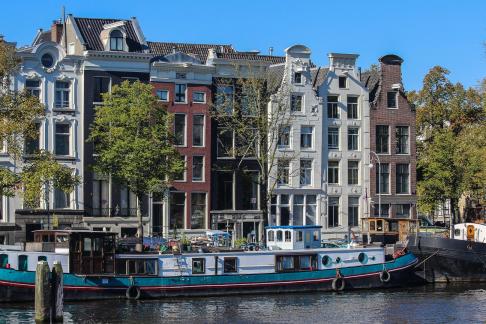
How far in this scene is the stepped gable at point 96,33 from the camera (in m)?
76.7

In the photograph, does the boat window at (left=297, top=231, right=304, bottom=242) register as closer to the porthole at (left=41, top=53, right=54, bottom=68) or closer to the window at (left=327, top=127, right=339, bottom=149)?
the window at (left=327, top=127, right=339, bottom=149)

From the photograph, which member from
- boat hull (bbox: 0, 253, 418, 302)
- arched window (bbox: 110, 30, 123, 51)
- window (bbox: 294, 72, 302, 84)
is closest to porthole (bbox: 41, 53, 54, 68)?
arched window (bbox: 110, 30, 123, 51)

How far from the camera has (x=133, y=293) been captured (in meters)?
57.4

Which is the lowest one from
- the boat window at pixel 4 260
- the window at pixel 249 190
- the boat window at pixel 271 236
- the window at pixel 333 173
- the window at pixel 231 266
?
the window at pixel 231 266

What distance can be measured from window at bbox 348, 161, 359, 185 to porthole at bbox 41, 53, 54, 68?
79.4 ft

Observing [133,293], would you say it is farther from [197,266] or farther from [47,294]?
[47,294]

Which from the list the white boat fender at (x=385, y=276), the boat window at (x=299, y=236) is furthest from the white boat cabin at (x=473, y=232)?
the boat window at (x=299, y=236)

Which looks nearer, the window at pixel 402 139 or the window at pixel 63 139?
the window at pixel 63 139

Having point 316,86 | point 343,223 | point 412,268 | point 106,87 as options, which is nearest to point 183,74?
point 106,87

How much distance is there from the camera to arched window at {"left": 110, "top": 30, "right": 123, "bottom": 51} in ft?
251

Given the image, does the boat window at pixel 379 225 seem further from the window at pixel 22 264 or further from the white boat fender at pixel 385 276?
the window at pixel 22 264

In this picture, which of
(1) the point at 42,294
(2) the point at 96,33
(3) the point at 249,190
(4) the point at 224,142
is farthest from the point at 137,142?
(1) the point at 42,294

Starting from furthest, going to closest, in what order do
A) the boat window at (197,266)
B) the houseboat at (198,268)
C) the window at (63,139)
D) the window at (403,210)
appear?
1. the window at (403,210)
2. the window at (63,139)
3. the boat window at (197,266)
4. the houseboat at (198,268)

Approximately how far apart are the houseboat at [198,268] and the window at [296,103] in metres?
19.7
